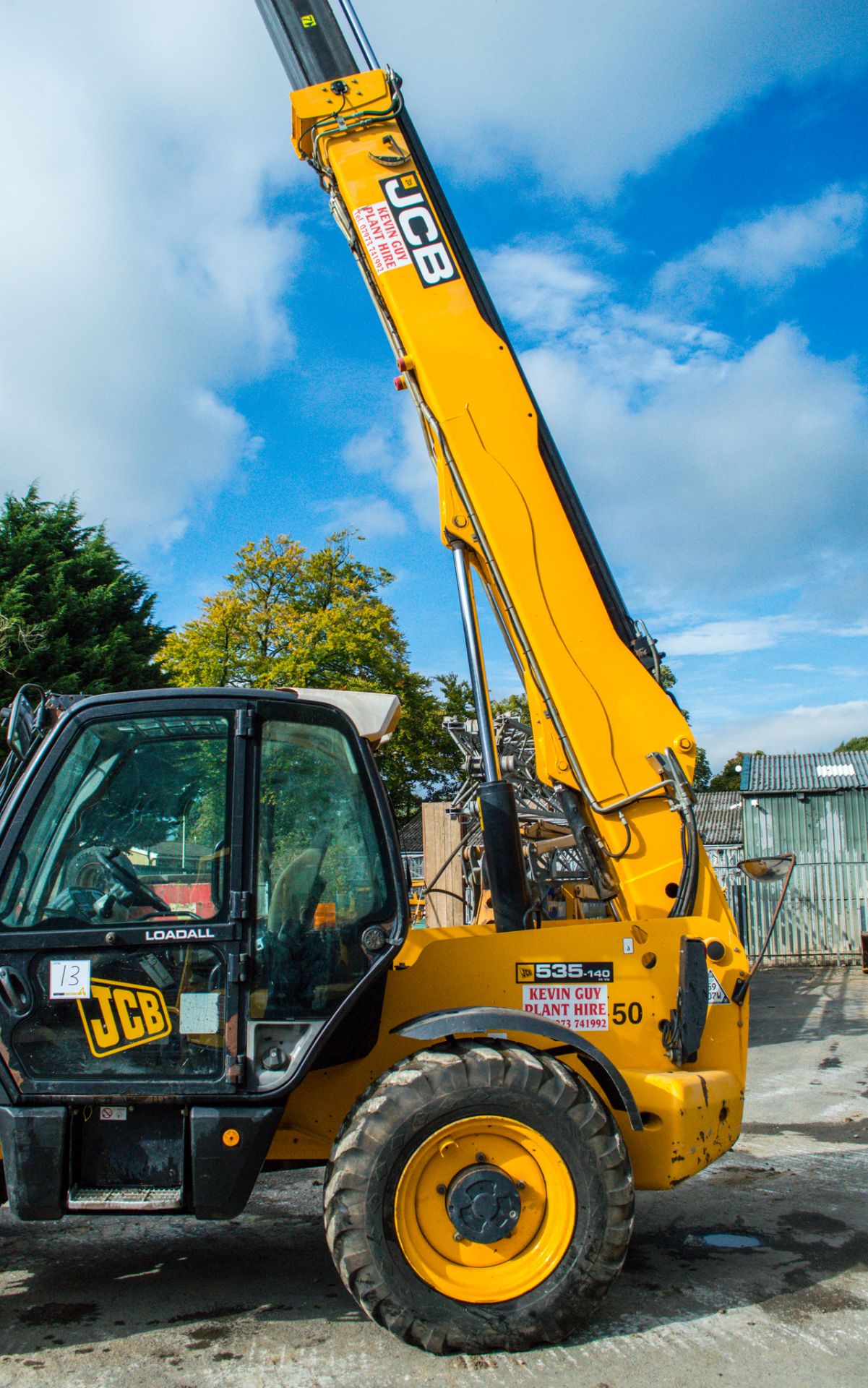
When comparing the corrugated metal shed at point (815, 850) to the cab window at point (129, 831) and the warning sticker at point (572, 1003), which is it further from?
the cab window at point (129, 831)

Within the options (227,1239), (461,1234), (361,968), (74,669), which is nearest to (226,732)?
(361,968)

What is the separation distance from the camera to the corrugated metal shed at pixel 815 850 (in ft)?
69.1

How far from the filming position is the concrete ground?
3438 millimetres

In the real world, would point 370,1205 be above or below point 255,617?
below

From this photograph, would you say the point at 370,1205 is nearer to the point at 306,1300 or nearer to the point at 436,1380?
the point at 436,1380

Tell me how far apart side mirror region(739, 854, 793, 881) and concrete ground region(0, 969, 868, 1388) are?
65.0 inches

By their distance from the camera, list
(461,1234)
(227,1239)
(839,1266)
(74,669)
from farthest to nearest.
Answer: (74,669) < (227,1239) < (839,1266) < (461,1234)

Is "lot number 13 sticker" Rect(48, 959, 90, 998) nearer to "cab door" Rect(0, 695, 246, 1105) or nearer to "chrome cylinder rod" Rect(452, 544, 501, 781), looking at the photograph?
"cab door" Rect(0, 695, 246, 1105)

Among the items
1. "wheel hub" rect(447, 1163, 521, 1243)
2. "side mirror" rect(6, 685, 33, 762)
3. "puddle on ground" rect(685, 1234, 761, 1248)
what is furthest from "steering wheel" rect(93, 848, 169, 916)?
"puddle on ground" rect(685, 1234, 761, 1248)

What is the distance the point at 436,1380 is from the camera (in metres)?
3.38

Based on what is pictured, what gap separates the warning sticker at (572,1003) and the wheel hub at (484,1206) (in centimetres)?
69

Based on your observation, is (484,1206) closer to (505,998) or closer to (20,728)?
(505,998)

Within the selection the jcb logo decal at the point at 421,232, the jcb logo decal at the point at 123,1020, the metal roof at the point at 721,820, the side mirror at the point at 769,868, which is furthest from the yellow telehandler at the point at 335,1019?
the metal roof at the point at 721,820

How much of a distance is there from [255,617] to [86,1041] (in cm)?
2418
